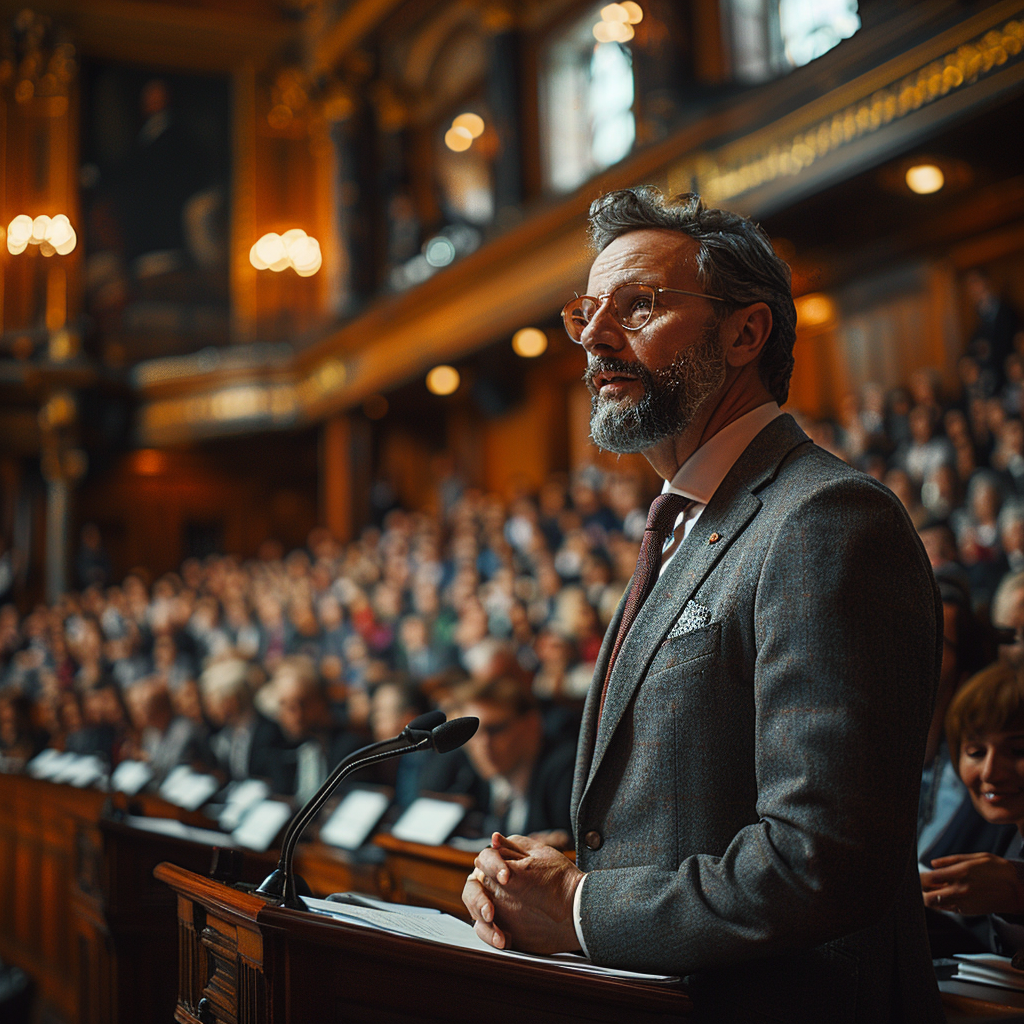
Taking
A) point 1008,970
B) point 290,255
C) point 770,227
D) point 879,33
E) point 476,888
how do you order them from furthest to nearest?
1. point 290,255
2. point 770,227
3. point 879,33
4. point 1008,970
5. point 476,888

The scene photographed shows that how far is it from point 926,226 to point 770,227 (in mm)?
1269

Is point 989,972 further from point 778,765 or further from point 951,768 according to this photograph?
point 778,765

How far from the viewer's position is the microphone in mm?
1378

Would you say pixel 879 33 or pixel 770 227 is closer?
pixel 879 33

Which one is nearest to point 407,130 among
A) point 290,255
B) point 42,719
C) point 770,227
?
point 290,255

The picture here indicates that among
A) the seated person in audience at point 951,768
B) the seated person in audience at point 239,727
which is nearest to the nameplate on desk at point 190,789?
the seated person in audience at point 239,727

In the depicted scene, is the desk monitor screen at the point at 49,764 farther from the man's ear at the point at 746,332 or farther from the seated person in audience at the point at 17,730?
the man's ear at the point at 746,332

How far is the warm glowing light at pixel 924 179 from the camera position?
6.55 meters

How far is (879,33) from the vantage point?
5.84m

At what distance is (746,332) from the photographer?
152 centimetres

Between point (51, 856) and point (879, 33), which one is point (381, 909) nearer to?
point (51, 856)

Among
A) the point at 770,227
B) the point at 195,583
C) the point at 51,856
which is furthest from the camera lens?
the point at 195,583

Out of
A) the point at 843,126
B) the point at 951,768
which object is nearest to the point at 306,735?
the point at 951,768

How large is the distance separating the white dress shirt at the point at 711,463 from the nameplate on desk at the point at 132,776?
380 centimetres
